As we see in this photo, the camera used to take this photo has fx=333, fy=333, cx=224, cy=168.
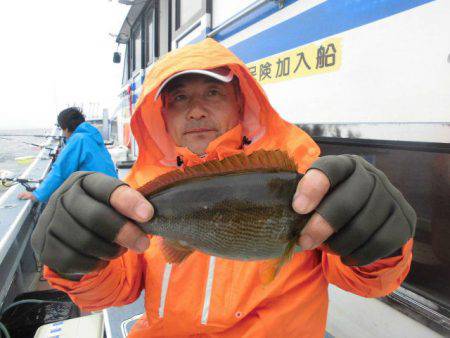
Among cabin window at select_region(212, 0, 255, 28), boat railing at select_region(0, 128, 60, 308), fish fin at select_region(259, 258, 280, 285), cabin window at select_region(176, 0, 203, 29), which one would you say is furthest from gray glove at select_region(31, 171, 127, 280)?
cabin window at select_region(176, 0, 203, 29)

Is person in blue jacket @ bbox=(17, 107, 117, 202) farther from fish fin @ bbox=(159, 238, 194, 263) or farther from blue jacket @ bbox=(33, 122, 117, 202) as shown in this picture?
fish fin @ bbox=(159, 238, 194, 263)

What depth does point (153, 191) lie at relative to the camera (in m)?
1.22

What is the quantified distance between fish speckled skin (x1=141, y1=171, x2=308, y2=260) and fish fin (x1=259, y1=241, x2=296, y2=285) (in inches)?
0.5

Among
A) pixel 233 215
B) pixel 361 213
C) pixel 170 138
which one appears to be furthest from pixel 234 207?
pixel 170 138

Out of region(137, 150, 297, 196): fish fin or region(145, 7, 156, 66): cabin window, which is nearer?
region(137, 150, 297, 196): fish fin

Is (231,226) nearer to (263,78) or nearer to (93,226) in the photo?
(93,226)

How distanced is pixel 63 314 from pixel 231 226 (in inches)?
112

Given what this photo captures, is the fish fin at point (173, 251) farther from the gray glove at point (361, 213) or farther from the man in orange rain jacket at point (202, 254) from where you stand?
the gray glove at point (361, 213)

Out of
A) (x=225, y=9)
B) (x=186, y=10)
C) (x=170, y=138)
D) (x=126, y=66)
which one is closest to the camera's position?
(x=170, y=138)

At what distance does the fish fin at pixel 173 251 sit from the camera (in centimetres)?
129

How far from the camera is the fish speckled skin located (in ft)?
3.72

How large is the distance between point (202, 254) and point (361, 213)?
836 millimetres

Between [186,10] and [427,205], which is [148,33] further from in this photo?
[427,205]

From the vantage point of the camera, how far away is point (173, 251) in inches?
51.8
